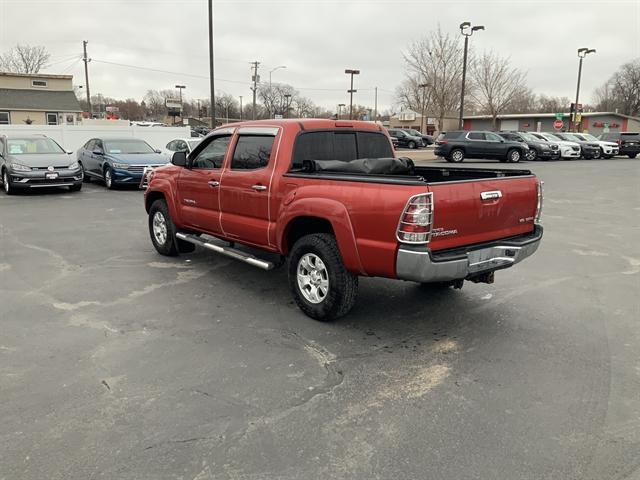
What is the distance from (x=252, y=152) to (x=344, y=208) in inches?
68.0

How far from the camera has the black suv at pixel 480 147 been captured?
28.0 meters

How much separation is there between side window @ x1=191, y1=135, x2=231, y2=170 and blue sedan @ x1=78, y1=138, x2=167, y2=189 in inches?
376

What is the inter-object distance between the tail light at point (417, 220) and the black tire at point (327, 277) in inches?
31.0

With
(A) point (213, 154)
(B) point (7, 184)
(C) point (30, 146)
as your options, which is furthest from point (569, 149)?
(A) point (213, 154)

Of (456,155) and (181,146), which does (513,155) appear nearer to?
(456,155)

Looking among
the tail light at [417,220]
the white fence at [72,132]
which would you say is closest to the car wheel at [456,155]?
the white fence at [72,132]

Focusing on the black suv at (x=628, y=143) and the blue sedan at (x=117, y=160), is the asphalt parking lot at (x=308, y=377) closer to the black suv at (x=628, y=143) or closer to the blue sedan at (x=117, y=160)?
the blue sedan at (x=117, y=160)

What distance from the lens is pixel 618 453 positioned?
115 inches

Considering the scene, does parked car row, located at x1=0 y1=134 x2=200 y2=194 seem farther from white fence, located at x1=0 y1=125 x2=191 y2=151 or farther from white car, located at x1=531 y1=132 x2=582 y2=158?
white car, located at x1=531 y1=132 x2=582 y2=158

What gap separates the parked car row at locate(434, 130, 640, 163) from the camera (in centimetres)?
2816

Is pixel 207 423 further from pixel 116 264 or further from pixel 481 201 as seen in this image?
pixel 116 264

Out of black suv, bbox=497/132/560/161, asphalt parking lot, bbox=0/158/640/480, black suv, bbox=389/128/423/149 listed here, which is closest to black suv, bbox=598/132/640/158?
black suv, bbox=497/132/560/161

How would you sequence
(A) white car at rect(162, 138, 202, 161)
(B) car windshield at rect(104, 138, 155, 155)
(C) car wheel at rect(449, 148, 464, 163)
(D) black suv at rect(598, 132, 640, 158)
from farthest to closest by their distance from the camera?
(D) black suv at rect(598, 132, 640, 158) < (C) car wheel at rect(449, 148, 464, 163) < (A) white car at rect(162, 138, 202, 161) < (B) car windshield at rect(104, 138, 155, 155)

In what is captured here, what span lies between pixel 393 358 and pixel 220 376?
137 cm
